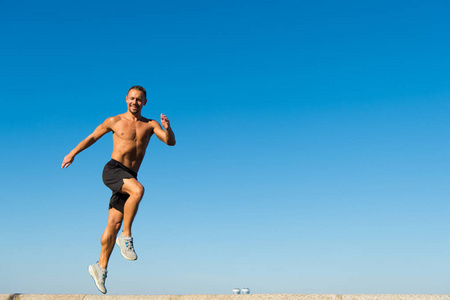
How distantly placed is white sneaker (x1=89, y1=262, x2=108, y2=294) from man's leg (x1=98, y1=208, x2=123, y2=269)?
0.10 m

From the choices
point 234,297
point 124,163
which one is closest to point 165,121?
point 124,163

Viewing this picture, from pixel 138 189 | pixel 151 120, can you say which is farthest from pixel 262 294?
pixel 151 120

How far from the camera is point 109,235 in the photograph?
7.34 meters

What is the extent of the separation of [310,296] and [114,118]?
4048mm

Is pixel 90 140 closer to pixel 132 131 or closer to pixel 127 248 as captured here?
pixel 132 131

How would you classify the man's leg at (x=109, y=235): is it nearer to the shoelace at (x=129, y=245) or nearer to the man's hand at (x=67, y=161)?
the shoelace at (x=129, y=245)

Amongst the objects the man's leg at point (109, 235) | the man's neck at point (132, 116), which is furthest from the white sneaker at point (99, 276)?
the man's neck at point (132, 116)

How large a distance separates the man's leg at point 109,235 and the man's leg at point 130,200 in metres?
0.35

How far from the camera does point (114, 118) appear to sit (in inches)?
299

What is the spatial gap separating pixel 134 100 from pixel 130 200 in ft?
5.38

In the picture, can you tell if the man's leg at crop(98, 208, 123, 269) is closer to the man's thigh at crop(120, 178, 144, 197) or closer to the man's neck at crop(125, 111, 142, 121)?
the man's thigh at crop(120, 178, 144, 197)

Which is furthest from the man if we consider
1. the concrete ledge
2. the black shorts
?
the concrete ledge

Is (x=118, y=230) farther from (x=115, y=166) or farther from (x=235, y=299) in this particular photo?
(x=235, y=299)

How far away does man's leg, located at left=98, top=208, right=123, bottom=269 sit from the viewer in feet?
24.1
